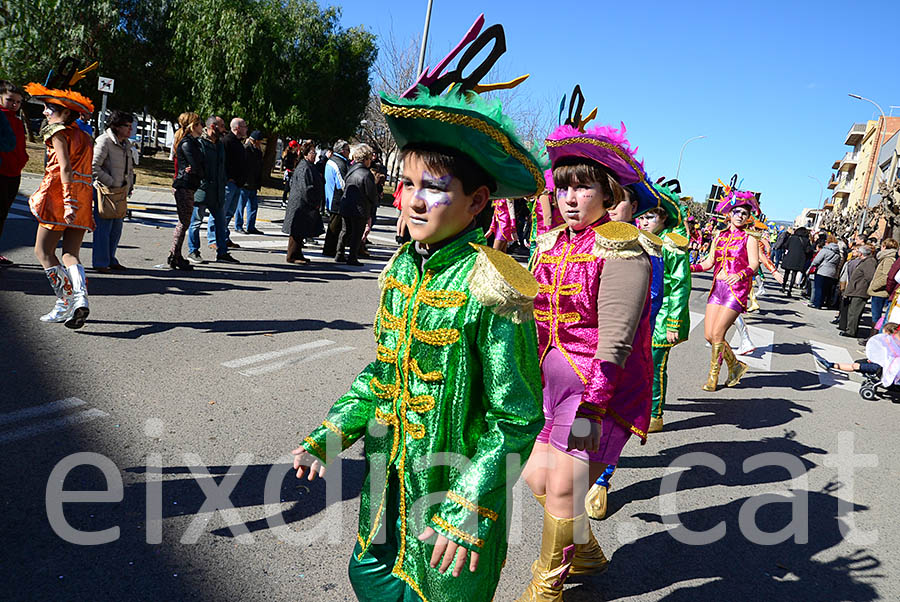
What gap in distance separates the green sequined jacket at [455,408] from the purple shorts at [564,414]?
854 millimetres

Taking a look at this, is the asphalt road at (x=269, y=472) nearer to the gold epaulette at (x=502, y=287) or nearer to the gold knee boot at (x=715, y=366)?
the gold knee boot at (x=715, y=366)

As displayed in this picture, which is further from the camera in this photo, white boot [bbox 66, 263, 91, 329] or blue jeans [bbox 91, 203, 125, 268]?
blue jeans [bbox 91, 203, 125, 268]

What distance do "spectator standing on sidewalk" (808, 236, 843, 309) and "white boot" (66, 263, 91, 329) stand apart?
1720cm

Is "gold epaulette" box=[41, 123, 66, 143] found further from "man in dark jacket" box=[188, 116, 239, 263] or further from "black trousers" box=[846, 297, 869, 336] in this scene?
"black trousers" box=[846, 297, 869, 336]

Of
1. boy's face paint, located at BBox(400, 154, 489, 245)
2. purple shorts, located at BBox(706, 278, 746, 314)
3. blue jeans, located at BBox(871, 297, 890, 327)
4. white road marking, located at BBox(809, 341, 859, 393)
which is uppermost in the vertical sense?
boy's face paint, located at BBox(400, 154, 489, 245)

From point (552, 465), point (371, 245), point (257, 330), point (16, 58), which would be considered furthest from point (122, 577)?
point (16, 58)

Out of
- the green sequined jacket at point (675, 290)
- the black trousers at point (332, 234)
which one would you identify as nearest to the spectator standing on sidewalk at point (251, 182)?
the black trousers at point (332, 234)

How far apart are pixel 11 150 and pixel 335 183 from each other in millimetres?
5887

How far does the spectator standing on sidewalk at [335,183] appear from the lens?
467 inches

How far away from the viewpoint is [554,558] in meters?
2.66

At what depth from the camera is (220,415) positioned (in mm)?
4492

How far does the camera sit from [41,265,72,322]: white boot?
Result: 5746 mm

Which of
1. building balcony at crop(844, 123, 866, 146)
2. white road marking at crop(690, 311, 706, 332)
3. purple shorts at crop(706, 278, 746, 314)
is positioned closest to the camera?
purple shorts at crop(706, 278, 746, 314)

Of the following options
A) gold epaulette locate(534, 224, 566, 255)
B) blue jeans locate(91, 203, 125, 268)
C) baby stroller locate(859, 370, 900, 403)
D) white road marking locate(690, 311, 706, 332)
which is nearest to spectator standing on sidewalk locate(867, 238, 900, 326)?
white road marking locate(690, 311, 706, 332)
